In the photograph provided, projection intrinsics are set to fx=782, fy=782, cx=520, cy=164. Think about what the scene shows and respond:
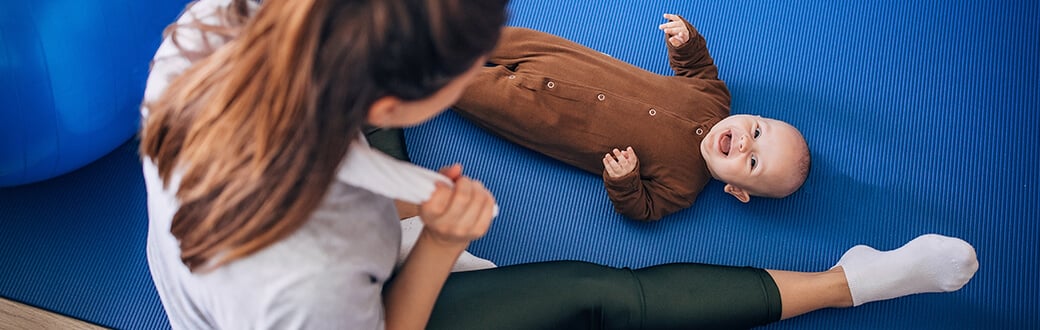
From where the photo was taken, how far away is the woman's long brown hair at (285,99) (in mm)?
578

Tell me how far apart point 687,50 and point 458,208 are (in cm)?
76

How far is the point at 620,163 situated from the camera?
1313mm

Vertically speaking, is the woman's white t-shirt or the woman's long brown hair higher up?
the woman's long brown hair

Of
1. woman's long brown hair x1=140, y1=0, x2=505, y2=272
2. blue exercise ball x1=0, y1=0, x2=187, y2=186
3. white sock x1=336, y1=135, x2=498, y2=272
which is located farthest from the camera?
blue exercise ball x1=0, y1=0, x2=187, y2=186

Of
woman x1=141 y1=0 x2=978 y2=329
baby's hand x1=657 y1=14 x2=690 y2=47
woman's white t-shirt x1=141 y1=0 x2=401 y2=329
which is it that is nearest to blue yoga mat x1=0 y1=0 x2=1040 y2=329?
baby's hand x1=657 y1=14 x2=690 y2=47

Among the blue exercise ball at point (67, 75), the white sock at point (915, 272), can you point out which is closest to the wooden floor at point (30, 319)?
the blue exercise ball at point (67, 75)

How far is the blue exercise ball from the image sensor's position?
104 centimetres

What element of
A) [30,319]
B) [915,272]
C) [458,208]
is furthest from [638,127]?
[30,319]

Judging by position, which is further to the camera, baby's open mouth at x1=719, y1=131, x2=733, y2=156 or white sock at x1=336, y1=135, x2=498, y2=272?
baby's open mouth at x1=719, y1=131, x2=733, y2=156

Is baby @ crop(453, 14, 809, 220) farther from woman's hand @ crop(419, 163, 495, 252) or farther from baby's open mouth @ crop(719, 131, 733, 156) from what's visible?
woman's hand @ crop(419, 163, 495, 252)

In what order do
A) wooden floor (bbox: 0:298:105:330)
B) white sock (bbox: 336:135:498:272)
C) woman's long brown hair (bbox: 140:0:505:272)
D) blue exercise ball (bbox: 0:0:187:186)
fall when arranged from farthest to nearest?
wooden floor (bbox: 0:298:105:330), blue exercise ball (bbox: 0:0:187:186), white sock (bbox: 336:135:498:272), woman's long brown hair (bbox: 140:0:505:272)

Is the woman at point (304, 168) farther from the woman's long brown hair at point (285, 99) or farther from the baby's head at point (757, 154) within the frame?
the baby's head at point (757, 154)

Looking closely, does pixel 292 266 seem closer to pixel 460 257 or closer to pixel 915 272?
pixel 460 257

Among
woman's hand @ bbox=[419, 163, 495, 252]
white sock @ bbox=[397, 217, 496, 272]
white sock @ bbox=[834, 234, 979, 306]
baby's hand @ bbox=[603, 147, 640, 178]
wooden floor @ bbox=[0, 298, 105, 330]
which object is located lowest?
wooden floor @ bbox=[0, 298, 105, 330]
